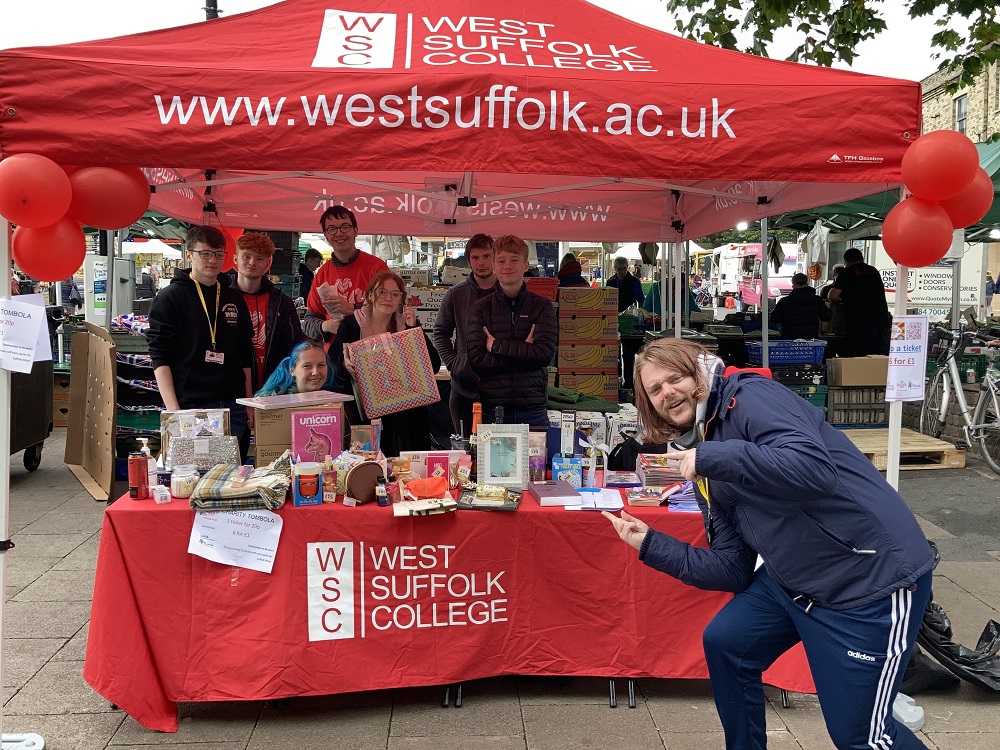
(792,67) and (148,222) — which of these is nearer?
(792,67)

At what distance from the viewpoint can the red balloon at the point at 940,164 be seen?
3129mm

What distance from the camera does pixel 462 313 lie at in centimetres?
495

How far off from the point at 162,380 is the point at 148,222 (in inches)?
256

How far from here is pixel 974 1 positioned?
734 centimetres

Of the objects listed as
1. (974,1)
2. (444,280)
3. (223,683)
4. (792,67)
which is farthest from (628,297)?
(223,683)

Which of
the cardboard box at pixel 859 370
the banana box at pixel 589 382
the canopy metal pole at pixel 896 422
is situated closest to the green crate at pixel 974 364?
the cardboard box at pixel 859 370

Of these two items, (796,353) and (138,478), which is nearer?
(138,478)

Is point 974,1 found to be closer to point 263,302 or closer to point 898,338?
point 898,338

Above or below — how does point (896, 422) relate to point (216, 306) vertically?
below

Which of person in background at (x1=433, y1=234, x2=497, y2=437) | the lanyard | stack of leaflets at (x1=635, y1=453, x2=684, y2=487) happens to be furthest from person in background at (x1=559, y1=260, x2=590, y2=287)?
stack of leaflets at (x1=635, y1=453, x2=684, y2=487)

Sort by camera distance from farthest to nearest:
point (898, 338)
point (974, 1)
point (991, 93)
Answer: point (991, 93) → point (974, 1) → point (898, 338)

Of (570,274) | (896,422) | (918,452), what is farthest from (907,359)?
(570,274)

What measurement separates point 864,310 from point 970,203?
733cm

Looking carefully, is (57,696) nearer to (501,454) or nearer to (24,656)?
(24,656)
